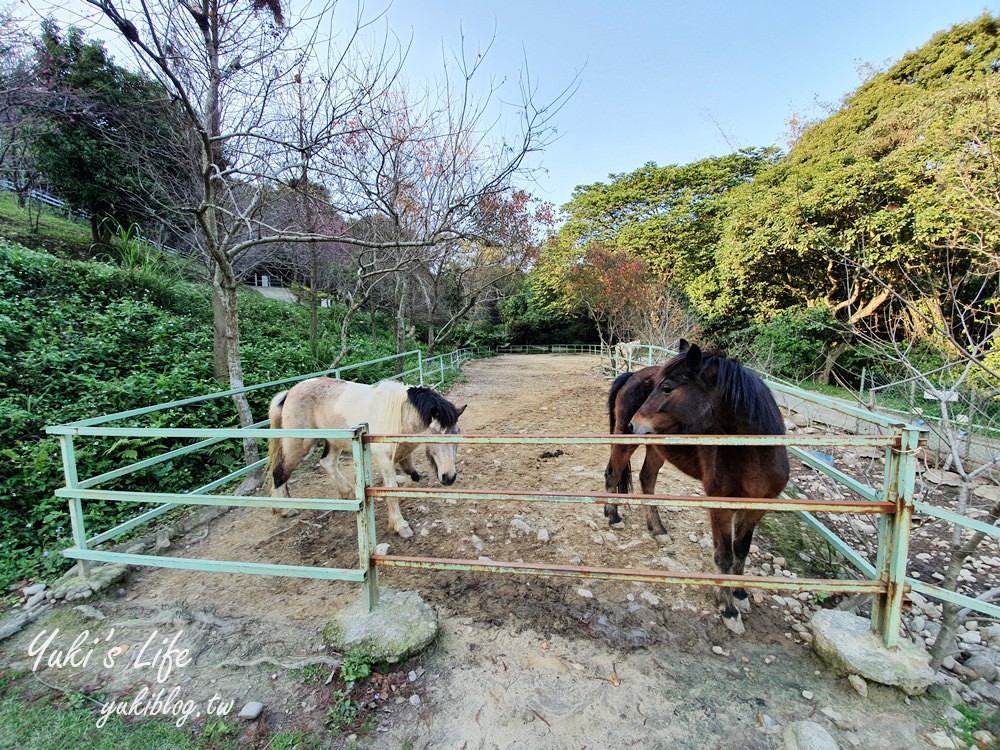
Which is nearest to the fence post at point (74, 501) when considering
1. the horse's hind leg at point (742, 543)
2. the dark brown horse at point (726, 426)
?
the dark brown horse at point (726, 426)

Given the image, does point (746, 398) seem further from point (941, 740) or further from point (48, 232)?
point (48, 232)

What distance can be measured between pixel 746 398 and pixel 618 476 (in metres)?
1.39

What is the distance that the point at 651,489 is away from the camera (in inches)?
132

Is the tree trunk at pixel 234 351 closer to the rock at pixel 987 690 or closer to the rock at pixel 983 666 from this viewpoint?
the rock at pixel 987 690

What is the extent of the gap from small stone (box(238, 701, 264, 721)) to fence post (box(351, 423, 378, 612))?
54 cm

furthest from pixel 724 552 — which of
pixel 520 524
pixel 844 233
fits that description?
pixel 844 233

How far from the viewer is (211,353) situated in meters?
5.94

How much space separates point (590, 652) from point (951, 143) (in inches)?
443

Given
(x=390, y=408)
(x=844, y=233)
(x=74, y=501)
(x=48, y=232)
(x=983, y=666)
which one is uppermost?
(x=48, y=232)

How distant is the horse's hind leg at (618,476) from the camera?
3311 millimetres

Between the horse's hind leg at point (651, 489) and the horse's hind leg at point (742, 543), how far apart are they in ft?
2.19

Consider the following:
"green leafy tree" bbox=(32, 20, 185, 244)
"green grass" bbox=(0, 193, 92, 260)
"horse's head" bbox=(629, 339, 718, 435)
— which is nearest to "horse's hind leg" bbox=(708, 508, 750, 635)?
"horse's head" bbox=(629, 339, 718, 435)

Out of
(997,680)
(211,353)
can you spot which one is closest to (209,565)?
(997,680)

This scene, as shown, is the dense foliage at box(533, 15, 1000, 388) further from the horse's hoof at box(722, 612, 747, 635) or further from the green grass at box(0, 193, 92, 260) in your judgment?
the green grass at box(0, 193, 92, 260)
